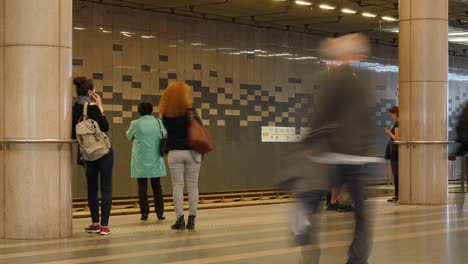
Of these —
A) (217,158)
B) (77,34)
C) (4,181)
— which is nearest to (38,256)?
(4,181)

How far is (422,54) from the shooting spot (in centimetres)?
1512

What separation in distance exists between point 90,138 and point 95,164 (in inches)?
16.8

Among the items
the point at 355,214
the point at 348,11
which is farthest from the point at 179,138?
the point at 348,11

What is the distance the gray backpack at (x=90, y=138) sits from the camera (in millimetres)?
10359

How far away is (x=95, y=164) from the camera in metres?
10.7

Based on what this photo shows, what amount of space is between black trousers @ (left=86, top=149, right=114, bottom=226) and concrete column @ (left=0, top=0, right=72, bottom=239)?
0.52 meters

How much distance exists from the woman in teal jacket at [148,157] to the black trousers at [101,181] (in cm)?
187

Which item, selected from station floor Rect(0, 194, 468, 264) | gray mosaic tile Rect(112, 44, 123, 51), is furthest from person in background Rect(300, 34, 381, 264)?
gray mosaic tile Rect(112, 44, 123, 51)

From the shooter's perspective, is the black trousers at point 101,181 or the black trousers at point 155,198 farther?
the black trousers at point 155,198

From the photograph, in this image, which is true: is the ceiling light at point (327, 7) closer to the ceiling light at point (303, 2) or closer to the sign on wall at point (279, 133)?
the ceiling light at point (303, 2)

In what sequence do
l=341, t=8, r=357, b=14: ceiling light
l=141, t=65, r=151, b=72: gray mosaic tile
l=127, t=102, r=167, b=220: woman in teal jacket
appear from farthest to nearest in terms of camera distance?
l=341, t=8, r=357, b=14: ceiling light, l=141, t=65, r=151, b=72: gray mosaic tile, l=127, t=102, r=167, b=220: woman in teal jacket

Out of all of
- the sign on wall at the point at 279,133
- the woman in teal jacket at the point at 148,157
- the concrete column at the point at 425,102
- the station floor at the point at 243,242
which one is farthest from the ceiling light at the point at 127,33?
the station floor at the point at 243,242

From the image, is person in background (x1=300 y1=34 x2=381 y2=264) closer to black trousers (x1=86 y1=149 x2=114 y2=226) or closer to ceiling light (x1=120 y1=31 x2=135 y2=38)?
black trousers (x1=86 y1=149 x2=114 y2=226)

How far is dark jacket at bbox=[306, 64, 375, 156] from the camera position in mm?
6656
